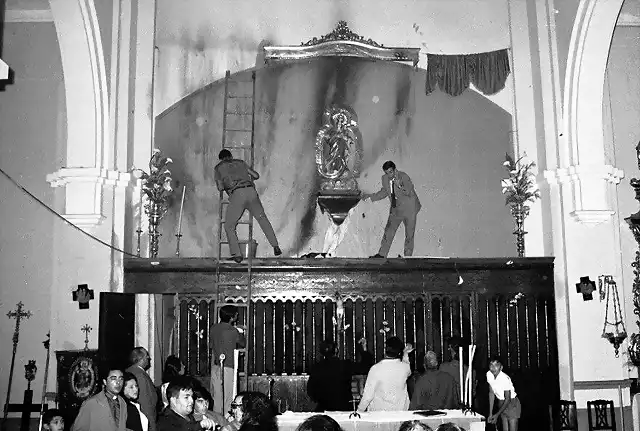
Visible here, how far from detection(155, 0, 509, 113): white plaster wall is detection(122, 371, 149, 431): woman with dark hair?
25.2ft

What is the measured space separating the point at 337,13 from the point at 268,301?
5.27 meters

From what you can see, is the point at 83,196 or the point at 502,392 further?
the point at 83,196

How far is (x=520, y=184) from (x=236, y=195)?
4.52 metres

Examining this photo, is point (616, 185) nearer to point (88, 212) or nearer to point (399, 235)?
point (399, 235)

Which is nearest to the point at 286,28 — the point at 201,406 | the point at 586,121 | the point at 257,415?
the point at 586,121

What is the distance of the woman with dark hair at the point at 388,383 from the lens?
8.67 meters

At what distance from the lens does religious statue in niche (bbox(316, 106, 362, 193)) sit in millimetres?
15227

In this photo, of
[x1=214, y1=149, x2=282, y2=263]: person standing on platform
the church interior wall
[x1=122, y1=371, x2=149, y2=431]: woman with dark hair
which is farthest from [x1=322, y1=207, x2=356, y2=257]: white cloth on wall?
[x1=122, y1=371, x2=149, y2=431]: woman with dark hair

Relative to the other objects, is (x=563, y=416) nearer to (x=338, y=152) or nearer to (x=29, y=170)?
(x=338, y=152)

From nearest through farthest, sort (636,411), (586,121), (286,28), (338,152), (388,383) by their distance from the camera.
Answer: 1. (388,383)
2. (636,411)
3. (586,121)
4. (286,28)
5. (338,152)

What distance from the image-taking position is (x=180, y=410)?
625 centimetres

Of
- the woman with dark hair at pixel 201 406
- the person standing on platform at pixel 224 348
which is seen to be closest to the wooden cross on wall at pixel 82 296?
the person standing on platform at pixel 224 348

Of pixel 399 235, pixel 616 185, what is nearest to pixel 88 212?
pixel 399 235

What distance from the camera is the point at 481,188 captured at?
15336mm
